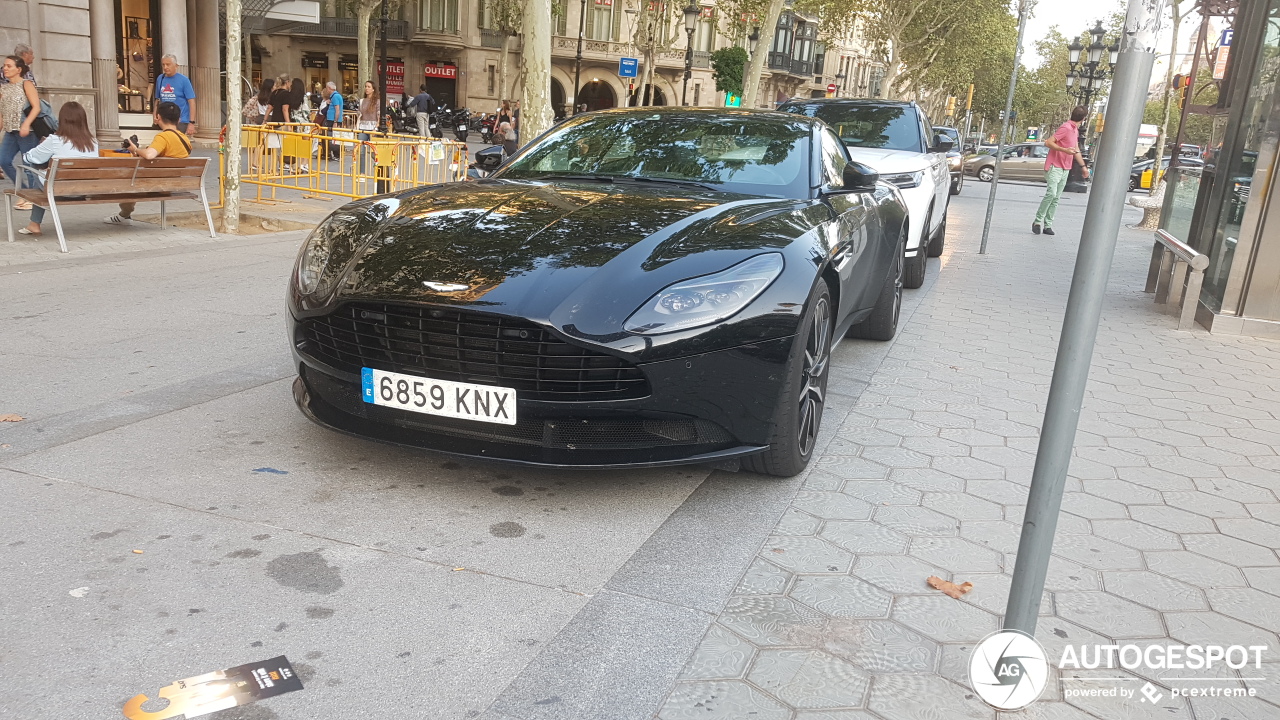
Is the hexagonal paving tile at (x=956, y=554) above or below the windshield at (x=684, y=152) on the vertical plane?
below

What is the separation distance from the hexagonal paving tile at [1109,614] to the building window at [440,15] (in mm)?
54505

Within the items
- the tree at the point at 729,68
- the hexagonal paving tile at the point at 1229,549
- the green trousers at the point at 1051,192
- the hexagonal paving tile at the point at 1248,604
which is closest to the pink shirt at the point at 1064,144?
the green trousers at the point at 1051,192

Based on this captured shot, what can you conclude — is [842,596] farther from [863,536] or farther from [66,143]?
[66,143]

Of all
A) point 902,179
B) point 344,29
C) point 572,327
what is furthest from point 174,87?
point 344,29

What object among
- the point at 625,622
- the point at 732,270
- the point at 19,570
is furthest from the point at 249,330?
the point at 625,622

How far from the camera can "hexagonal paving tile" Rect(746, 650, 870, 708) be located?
248 centimetres

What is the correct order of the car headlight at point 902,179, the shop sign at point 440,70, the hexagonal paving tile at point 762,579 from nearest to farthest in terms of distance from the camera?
the hexagonal paving tile at point 762,579 < the car headlight at point 902,179 < the shop sign at point 440,70

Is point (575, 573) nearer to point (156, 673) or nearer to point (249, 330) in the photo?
point (156, 673)

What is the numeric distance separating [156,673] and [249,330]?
13.3ft

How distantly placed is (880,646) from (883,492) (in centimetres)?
127

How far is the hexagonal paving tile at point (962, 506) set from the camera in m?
3.78

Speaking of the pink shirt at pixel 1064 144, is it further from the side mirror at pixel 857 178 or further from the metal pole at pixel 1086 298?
the metal pole at pixel 1086 298

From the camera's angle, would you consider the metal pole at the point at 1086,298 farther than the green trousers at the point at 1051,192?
No

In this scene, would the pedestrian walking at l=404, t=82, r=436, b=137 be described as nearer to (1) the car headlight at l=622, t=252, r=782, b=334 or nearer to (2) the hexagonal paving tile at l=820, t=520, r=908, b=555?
(1) the car headlight at l=622, t=252, r=782, b=334
